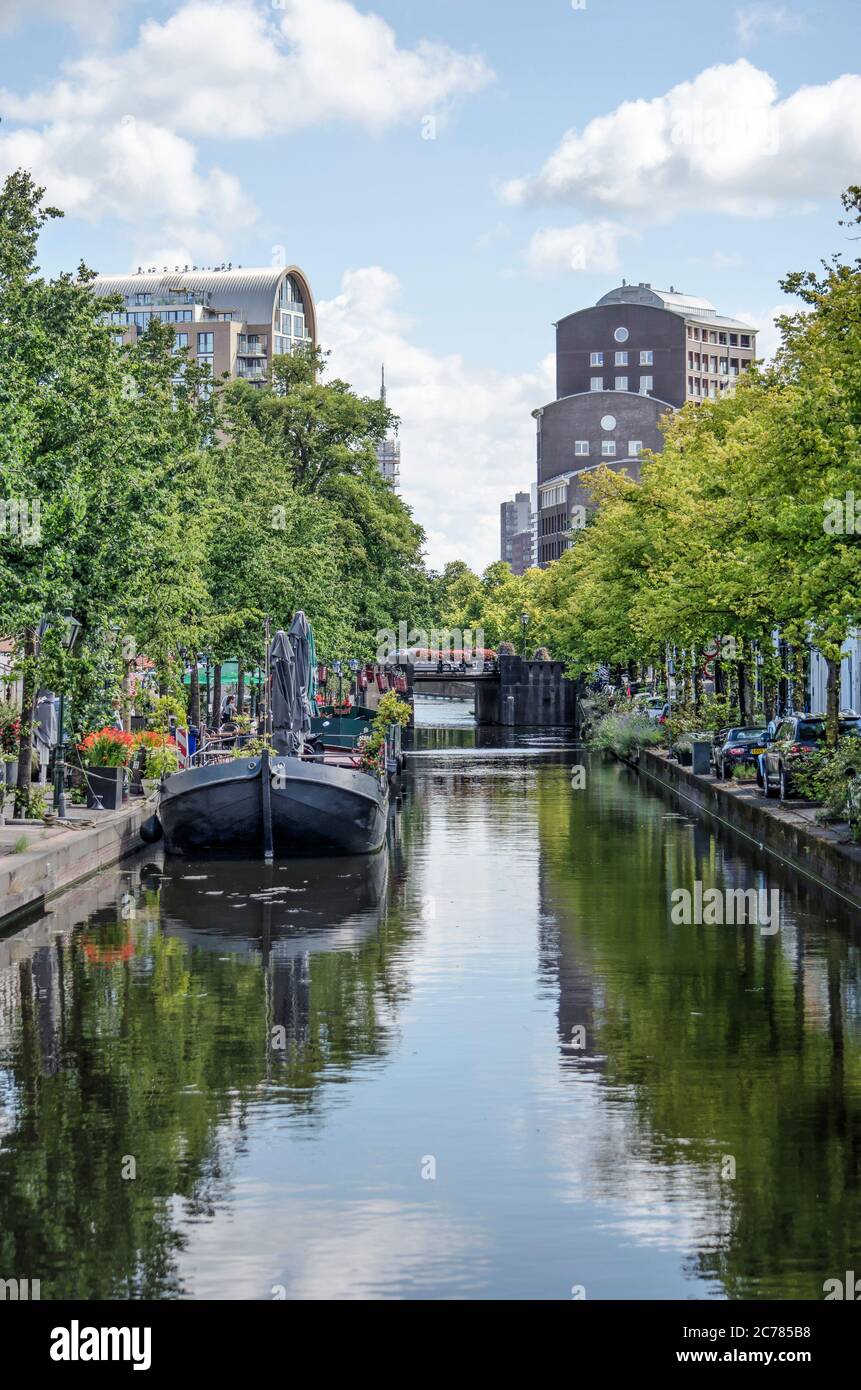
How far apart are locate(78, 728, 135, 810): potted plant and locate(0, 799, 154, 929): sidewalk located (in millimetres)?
366

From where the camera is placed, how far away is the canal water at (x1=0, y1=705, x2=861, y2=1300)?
10.7m

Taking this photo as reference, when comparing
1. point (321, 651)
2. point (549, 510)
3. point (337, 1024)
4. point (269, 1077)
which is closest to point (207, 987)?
point (337, 1024)

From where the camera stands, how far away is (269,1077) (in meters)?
15.3

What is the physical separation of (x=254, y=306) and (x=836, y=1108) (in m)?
182

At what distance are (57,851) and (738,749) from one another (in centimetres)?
2309

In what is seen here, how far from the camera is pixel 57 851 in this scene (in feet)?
89.9

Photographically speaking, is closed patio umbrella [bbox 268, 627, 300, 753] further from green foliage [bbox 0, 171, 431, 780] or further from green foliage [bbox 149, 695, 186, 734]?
green foliage [bbox 149, 695, 186, 734]

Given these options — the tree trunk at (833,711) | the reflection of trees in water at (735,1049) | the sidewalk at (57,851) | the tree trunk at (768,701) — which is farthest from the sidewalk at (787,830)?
the sidewalk at (57,851)

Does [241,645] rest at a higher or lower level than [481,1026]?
higher

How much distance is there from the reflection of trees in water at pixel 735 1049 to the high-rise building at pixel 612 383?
15467 cm

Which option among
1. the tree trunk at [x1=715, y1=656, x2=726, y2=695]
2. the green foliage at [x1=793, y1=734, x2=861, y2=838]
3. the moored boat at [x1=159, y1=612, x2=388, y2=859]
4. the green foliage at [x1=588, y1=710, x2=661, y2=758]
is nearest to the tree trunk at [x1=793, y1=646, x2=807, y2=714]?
the tree trunk at [x1=715, y1=656, x2=726, y2=695]

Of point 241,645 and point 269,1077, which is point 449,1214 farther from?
point 241,645

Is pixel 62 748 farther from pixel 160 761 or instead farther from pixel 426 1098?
pixel 426 1098

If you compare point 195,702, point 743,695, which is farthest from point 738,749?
Result: point 195,702
